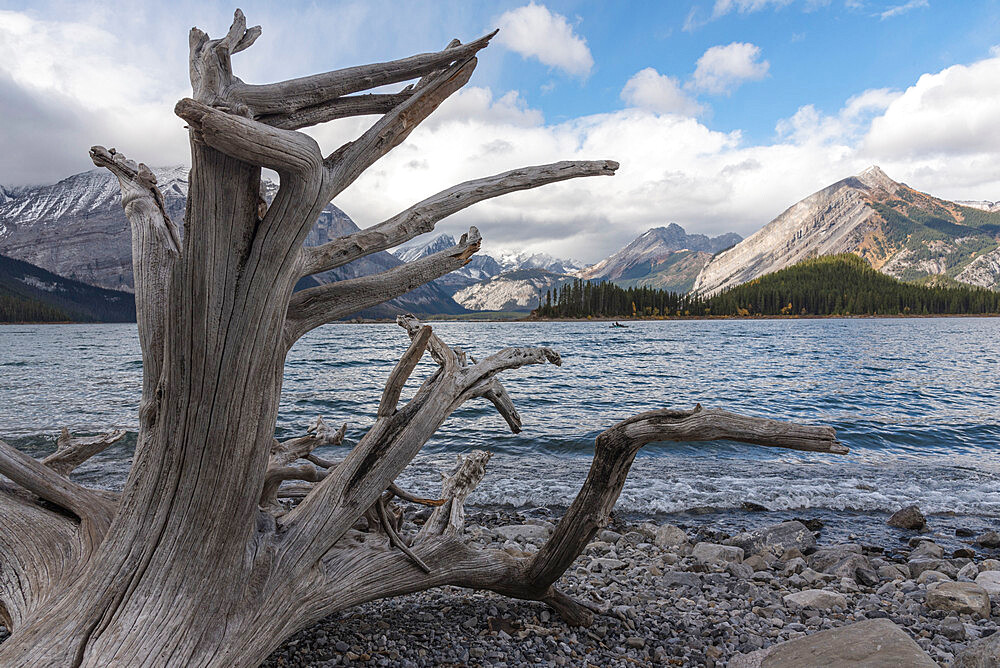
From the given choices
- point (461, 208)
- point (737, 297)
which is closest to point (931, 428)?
point (461, 208)

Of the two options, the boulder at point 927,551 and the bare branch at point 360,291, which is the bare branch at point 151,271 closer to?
the bare branch at point 360,291

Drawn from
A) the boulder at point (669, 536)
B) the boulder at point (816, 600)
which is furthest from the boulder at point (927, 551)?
the boulder at point (669, 536)

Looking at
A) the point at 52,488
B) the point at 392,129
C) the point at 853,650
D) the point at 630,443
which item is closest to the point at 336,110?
the point at 392,129

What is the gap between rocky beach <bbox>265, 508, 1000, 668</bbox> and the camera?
4.09m

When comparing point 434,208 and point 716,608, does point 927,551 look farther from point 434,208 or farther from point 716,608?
point 434,208

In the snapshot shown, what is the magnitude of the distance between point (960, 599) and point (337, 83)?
7572 mm

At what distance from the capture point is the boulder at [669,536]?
834cm

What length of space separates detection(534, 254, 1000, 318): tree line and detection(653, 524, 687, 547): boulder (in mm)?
137022

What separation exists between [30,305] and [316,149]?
652 feet

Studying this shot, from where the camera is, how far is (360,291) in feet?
12.2

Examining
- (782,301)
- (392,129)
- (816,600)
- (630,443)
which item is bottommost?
(816,600)

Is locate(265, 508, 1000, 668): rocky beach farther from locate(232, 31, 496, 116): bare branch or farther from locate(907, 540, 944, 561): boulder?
locate(232, 31, 496, 116): bare branch

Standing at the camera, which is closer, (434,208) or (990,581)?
(434,208)

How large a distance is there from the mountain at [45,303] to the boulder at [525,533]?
19035cm
